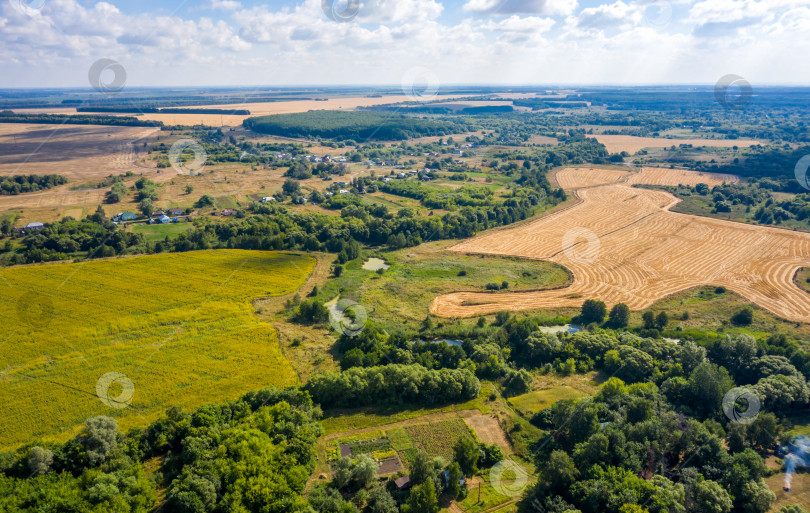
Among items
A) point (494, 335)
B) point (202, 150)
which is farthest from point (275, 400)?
point (202, 150)

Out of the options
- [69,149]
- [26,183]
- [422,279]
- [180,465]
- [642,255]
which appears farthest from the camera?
[69,149]

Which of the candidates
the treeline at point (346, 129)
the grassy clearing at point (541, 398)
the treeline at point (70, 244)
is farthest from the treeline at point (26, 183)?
the grassy clearing at point (541, 398)

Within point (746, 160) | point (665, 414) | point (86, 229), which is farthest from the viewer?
point (746, 160)

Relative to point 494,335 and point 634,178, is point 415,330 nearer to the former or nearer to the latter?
point 494,335

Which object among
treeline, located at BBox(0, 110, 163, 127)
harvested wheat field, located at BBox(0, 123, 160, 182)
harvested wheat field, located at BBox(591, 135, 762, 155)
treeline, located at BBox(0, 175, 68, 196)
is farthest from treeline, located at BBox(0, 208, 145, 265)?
harvested wheat field, located at BBox(591, 135, 762, 155)

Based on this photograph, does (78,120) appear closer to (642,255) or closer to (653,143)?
(642,255)

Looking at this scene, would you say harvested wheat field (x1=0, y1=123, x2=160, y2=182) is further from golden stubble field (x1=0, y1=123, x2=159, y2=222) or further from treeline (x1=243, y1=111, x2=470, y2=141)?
treeline (x1=243, y1=111, x2=470, y2=141)

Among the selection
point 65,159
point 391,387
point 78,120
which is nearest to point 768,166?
point 391,387
